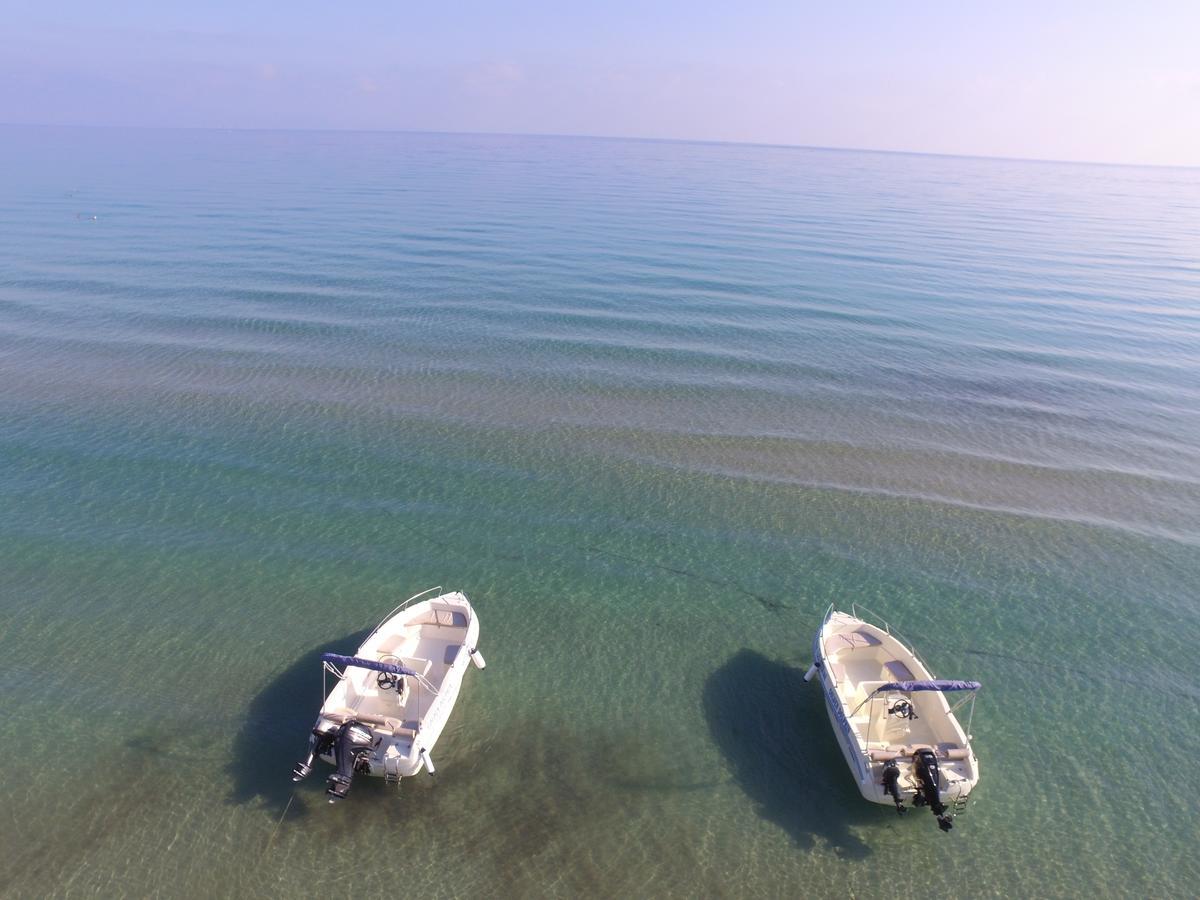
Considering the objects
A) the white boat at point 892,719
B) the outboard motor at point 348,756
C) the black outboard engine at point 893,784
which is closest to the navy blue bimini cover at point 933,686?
the white boat at point 892,719

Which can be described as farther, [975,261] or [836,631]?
[975,261]

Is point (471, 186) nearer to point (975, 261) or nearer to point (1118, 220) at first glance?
point (975, 261)

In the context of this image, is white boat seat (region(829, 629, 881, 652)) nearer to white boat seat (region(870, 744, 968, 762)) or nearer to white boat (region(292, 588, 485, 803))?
white boat seat (region(870, 744, 968, 762))

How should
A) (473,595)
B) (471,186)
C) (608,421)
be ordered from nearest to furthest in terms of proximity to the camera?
(473,595) < (608,421) < (471,186)

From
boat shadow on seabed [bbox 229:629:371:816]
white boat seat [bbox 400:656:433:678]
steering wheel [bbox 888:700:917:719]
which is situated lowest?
boat shadow on seabed [bbox 229:629:371:816]

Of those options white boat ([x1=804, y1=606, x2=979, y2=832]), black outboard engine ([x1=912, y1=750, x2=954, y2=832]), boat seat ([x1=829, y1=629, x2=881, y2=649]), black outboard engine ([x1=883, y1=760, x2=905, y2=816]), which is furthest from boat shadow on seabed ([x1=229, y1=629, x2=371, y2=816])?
boat seat ([x1=829, y1=629, x2=881, y2=649])

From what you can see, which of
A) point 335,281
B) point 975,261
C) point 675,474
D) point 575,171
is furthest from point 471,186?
point 675,474

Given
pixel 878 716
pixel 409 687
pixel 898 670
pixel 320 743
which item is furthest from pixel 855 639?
pixel 320 743
